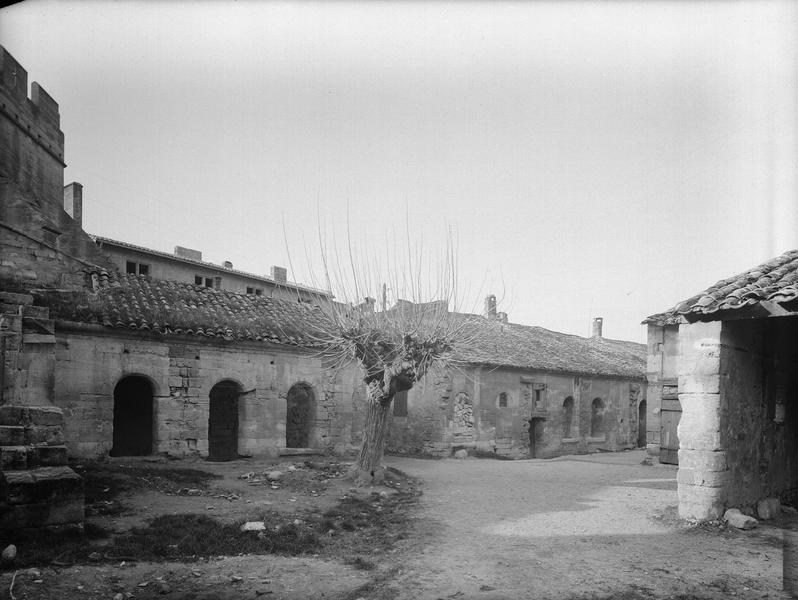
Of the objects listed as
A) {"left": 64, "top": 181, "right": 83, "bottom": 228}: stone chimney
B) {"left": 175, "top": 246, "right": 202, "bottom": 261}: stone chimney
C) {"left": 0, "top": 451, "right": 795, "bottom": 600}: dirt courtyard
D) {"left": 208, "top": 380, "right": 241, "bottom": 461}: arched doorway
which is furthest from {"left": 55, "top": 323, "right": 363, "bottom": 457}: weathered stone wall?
{"left": 175, "top": 246, "right": 202, "bottom": 261}: stone chimney

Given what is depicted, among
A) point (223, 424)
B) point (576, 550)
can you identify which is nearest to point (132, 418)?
point (223, 424)

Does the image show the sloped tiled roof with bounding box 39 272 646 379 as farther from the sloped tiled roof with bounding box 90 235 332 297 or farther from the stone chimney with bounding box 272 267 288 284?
the stone chimney with bounding box 272 267 288 284

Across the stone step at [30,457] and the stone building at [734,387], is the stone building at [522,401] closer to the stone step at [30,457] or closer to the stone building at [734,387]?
the stone building at [734,387]

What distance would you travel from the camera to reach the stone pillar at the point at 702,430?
7543 mm

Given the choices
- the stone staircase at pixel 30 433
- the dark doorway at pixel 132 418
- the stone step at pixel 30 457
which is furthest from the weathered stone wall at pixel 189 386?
the stone step at pixel 30 457

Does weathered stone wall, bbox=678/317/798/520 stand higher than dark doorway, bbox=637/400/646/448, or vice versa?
weathered stone wall, bbox=678/317/798/520

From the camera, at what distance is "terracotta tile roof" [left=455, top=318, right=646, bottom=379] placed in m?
19.5

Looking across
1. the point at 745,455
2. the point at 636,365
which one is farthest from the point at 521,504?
the point at 636,365

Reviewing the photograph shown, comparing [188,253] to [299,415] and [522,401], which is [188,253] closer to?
[299,415]

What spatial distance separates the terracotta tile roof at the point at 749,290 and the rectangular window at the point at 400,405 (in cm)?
1205

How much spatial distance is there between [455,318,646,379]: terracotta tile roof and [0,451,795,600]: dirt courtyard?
775 cm

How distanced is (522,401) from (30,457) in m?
16.2

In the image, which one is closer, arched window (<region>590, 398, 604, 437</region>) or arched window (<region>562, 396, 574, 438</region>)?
arched window (<region>562, 396, 574, 438</region>)

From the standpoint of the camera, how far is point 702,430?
302 inches
